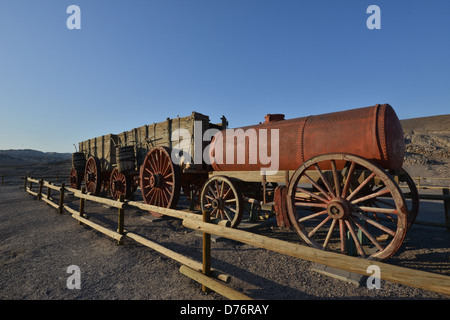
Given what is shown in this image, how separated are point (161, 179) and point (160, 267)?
137 inches

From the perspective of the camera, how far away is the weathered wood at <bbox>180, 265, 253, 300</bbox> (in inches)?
92.4

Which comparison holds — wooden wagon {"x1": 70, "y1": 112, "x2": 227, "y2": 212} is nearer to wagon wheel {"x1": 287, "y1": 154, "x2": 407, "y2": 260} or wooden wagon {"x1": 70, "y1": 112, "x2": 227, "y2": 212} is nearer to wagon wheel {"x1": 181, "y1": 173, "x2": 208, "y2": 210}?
wagon wheel {"x1": 181, "y1": 173, "x2": 208, "y2": 210}

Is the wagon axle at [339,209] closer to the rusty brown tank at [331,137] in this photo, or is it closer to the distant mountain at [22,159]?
the rusty brown tank at [331,137]

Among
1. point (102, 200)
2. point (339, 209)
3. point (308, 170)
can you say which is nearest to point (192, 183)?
point (102, 200)

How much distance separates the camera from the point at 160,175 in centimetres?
680

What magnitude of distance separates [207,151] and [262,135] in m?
2.06

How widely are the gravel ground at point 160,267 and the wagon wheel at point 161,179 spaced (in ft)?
3.14

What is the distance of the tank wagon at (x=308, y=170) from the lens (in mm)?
3498

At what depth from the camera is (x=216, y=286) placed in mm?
2594

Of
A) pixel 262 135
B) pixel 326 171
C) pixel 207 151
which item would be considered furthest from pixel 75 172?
pixel 326 171

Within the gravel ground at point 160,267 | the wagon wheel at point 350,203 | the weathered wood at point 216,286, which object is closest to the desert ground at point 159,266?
the gravel ground at point 160,267

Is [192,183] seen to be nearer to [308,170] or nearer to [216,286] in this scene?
[308,170]
